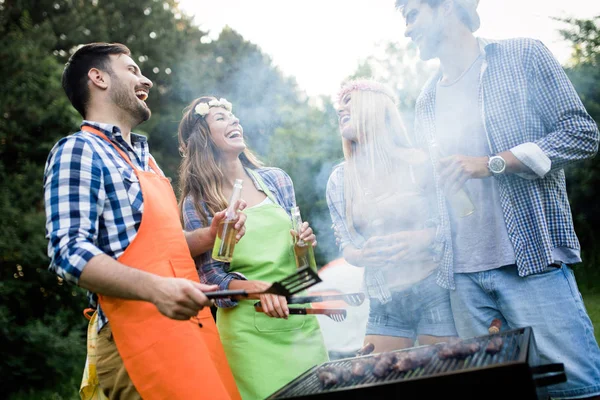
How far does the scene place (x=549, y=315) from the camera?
2.38 meters

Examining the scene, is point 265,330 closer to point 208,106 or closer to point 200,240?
point 200,240

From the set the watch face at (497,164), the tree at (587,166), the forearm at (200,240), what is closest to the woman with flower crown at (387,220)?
the watch face at (497,164)

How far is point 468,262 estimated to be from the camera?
2.64 meters

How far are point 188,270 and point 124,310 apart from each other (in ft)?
1.16

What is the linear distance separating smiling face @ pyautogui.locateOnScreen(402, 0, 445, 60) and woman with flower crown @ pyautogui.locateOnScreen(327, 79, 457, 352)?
1.54ft

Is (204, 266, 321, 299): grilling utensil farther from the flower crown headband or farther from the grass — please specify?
the grass

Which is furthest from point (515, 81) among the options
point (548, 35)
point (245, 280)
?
point (548, 35)

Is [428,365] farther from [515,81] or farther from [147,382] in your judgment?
[515,81]

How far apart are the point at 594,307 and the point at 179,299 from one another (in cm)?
618

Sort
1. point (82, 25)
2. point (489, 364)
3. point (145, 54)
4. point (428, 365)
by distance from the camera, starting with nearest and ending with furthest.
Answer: point (489, 364) → point (428, 365) → point (82, 25) → point (145, 54)

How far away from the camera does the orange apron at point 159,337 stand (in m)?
2.19

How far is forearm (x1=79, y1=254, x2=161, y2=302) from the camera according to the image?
2.03 meters

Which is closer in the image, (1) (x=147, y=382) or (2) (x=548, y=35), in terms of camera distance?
(1) (x=147, y=382)

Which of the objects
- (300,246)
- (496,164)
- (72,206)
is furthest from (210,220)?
(496,164)
